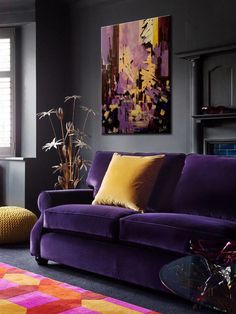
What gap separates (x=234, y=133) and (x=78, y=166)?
1.94m

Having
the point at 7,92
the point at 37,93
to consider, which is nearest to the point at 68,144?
the point at 37,93

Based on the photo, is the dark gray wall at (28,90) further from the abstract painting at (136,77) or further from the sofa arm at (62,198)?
the sofa arm at (62,198)

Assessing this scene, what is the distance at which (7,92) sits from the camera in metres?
5.97

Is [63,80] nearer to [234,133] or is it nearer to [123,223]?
[234,133]

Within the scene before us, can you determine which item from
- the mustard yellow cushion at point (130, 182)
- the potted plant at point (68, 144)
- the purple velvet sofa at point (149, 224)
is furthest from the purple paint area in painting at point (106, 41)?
the purple velvet sofa at point (149, 224)

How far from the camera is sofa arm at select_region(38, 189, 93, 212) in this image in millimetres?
4062

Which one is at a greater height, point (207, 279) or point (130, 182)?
point (130, 182)

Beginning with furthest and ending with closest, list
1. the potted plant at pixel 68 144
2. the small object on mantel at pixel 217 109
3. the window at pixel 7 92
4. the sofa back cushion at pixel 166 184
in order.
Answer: the window at pixel 7 92 → the potted plant at pixel 68 144 → the small object on mantel at pixel 217 109 → the sofa back cushion at pixel 166 184

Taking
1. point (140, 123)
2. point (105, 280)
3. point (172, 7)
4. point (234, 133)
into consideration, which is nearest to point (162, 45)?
point (172, 7)

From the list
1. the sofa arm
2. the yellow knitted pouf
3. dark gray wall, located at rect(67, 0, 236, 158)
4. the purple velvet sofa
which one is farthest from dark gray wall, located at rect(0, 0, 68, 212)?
the purple velvet sofa

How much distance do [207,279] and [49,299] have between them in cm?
135

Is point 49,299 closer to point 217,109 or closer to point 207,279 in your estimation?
point 207,279

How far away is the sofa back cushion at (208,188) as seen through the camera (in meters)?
3.34

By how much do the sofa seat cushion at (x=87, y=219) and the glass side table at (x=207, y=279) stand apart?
3.45ft
